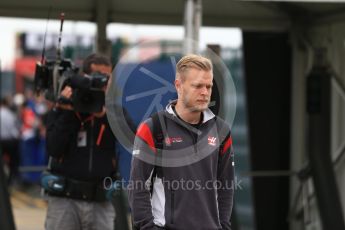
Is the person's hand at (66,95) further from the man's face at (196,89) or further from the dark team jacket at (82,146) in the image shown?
the man's face at (196,89)

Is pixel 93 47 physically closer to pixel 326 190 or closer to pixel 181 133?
pixel 326 190

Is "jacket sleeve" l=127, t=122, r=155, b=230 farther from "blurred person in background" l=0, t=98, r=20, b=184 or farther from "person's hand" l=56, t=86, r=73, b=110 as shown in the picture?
"blurred person in background" l=0, t=98, r=20, b=184

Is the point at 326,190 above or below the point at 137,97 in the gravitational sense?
below

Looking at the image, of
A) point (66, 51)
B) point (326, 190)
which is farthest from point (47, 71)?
point (326, 190)

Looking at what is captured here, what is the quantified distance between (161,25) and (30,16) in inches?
52.8

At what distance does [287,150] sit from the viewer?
8781 millimetres

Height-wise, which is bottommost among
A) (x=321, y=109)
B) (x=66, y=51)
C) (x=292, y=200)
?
(x=292, y=200)

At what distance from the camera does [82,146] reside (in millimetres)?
5227

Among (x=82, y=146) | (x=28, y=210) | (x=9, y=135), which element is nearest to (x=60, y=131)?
(x=82, y=146)

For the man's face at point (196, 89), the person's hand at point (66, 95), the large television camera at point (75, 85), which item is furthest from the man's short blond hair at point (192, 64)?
the person's hand at point (66, 95)

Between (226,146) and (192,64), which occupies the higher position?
(192,64)

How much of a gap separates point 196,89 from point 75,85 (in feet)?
5.30

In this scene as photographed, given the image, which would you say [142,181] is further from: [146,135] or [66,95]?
[66,95]

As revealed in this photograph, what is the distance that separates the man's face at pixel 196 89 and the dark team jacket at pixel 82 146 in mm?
1608
